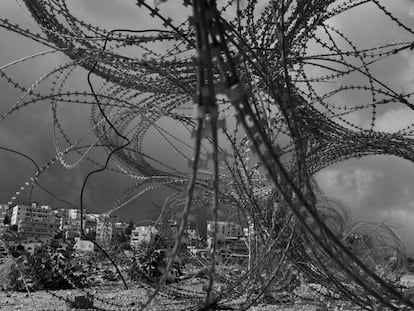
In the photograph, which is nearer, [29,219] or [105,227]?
[29,219]

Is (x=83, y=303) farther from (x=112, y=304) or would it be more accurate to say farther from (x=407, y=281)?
(x=407, y=281)

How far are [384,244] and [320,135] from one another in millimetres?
2254

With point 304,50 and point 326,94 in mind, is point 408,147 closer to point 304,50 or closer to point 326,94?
point 326,94

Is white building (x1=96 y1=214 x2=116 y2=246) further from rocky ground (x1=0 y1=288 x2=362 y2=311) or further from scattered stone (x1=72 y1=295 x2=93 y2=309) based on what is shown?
scattered stone (x1=72 y1=295 x2=93 y2=309)

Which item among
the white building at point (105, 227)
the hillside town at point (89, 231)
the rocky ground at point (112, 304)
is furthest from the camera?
the white building at point (105, 227)

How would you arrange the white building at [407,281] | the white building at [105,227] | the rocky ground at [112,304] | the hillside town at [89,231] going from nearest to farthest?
1. the hillside town at [89,231]
2. the rocky ground at [112,304]
3. the white building at [105,227]
4. the white building at [407,281]

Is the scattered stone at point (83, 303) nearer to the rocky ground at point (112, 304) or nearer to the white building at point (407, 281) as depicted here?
the rocky ground at point (112, 304)

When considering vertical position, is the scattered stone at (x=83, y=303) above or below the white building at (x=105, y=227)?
below

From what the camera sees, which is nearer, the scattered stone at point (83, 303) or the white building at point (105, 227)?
the scattered stone at point (83, 303)

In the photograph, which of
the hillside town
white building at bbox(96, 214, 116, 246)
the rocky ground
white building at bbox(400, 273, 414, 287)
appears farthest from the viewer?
white building at bbox(400, 273, 414, 287)

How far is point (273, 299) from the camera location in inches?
240

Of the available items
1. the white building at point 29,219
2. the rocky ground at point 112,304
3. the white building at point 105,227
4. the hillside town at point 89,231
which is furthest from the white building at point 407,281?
the white building at point 29,219

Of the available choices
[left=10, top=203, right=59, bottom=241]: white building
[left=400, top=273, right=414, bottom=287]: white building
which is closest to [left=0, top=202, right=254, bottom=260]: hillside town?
[left=10, top=203, right=59, bottom=241]: white building

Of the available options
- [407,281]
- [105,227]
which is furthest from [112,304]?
[407,281]
